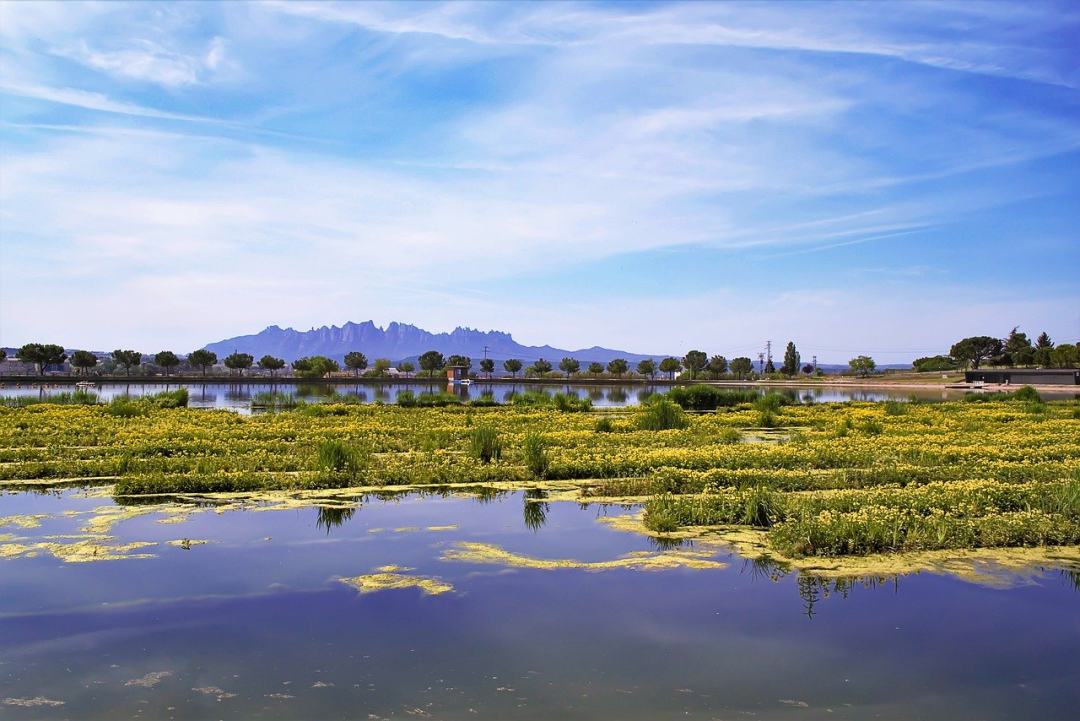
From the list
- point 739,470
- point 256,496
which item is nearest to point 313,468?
point 256,496

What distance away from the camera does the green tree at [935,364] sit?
158 metres

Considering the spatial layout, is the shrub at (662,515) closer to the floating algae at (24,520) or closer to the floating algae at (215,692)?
the floating algae at (215,692)

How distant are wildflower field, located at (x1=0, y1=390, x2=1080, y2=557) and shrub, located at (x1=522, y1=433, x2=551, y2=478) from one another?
0.04 meters

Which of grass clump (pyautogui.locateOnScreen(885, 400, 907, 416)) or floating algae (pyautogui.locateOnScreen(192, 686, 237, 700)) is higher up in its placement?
grass clump (pyautogui.locateOnScreen(885, 400, 907, 416))

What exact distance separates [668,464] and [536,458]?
3.05m

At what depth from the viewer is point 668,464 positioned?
19484 mm

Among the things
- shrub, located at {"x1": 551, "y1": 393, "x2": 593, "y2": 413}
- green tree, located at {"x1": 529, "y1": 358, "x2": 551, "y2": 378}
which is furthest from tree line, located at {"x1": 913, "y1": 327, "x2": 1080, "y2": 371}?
shrub, located at {"x1": 551, "y1": 393, "x2": 593, "y2": 413}

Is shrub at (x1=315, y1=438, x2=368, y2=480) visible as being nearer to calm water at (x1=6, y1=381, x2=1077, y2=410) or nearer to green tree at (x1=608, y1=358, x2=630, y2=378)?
calm water at (x1=6, y1=381, x2=1077, y2=410)

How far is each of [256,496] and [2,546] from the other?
4.59 m

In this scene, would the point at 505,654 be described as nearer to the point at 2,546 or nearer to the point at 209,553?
the point at 209,553

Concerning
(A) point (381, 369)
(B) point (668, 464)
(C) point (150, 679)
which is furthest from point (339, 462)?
(A) point (381, 369)

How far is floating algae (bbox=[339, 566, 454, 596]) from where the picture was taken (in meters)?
9.94

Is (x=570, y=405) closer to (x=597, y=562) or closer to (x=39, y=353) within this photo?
(x=597, y=562)

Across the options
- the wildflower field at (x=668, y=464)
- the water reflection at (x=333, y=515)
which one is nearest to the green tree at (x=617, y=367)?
the wildflower field at (x=668, y=464)
